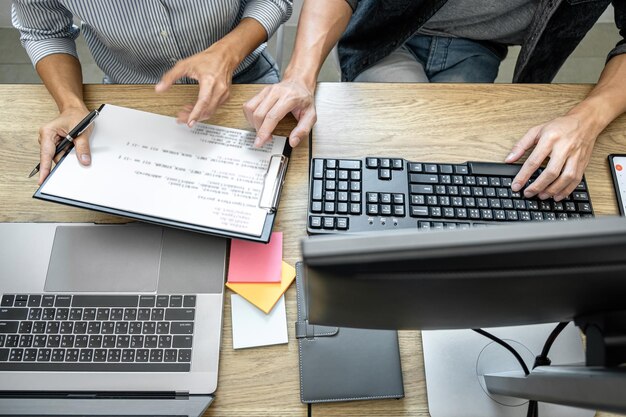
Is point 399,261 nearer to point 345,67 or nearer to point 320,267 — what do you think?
point 320,267

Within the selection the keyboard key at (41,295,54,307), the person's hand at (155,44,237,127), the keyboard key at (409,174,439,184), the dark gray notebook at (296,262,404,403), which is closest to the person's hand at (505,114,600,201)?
the keyboard key at (409,174,439,184)

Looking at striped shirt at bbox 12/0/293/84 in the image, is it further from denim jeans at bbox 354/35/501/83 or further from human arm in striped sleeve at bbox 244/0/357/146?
denim jeans at bbox 354/35/501/83

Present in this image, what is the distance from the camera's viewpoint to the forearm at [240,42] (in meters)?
0.86

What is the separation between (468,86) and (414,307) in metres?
0.57

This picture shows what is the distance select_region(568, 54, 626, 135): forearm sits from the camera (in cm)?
83

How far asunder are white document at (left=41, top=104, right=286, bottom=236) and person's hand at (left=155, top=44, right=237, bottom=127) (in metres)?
0.03

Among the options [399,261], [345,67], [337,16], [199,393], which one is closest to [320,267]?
[399,261]

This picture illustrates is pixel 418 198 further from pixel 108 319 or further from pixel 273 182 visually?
pixel 108 319

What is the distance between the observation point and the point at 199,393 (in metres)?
0.67

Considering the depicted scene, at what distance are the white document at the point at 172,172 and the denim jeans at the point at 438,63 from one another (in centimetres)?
45

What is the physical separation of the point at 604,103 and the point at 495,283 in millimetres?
605

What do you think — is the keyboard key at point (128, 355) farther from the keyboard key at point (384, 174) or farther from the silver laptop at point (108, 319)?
the keyboard key at point (384, 174)

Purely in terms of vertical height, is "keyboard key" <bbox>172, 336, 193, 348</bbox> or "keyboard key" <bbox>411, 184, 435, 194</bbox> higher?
"keyboard key" <bbox>411, 184, 435, 194</bbox>

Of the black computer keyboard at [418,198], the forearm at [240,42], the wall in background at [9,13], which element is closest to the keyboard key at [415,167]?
the black computer keyboard at [418,198]
